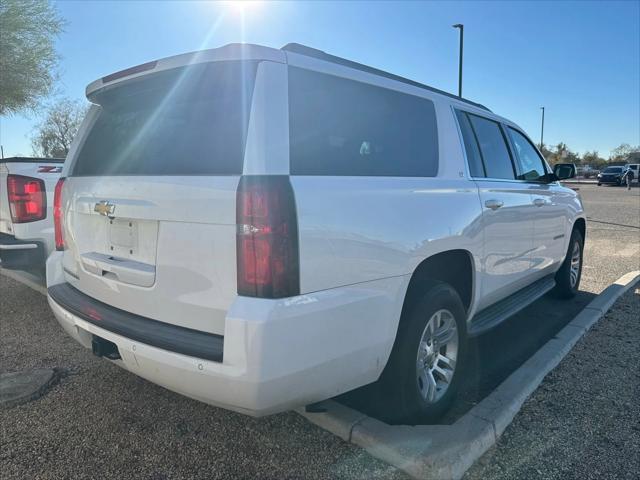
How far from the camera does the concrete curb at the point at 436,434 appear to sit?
234 centimetres

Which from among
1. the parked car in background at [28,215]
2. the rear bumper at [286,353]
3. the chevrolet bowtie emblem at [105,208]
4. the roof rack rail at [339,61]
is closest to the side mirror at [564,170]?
the roof rack rail at [339,61]

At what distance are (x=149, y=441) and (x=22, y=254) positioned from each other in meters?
2.79

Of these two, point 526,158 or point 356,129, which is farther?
point 526,158

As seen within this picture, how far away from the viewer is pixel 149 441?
2.71 meters

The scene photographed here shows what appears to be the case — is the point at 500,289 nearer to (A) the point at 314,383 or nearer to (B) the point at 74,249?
(A) the point at 314,383

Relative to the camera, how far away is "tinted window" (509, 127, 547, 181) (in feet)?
14.9

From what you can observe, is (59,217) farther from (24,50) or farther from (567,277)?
(24,50)

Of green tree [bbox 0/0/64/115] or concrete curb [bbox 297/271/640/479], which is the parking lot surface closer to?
concrete curb [bbox 297/271/640/479]

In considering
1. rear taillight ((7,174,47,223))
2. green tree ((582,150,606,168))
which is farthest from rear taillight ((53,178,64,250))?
green tree ((582,150,606,168))

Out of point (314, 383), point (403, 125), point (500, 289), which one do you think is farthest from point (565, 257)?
point (314, 383)

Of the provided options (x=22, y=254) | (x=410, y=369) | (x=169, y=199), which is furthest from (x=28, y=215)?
(x=410, y=369)

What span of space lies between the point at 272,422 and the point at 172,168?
1.59 metres

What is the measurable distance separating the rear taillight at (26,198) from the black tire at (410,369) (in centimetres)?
374

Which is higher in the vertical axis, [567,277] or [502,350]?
[567,277]
